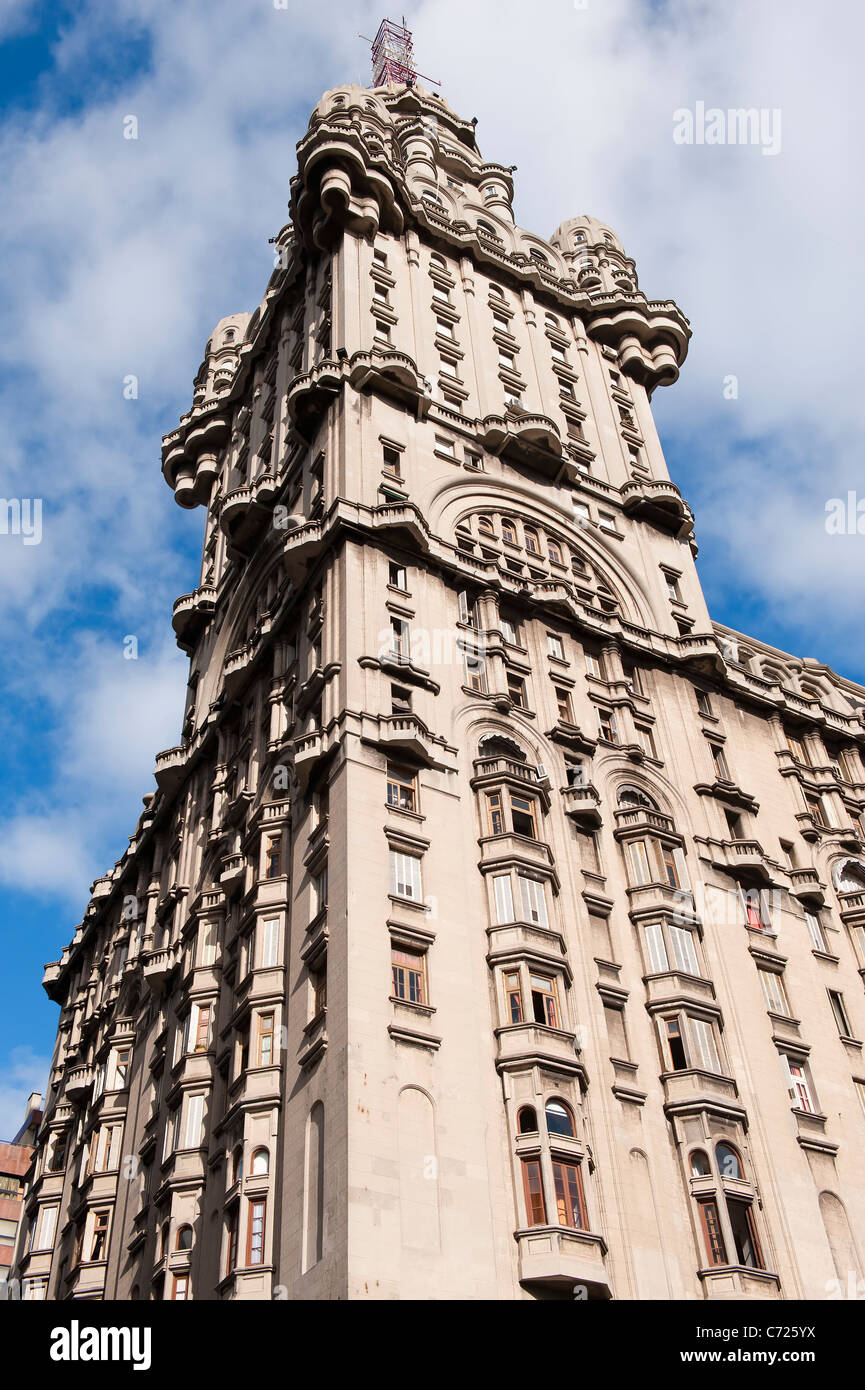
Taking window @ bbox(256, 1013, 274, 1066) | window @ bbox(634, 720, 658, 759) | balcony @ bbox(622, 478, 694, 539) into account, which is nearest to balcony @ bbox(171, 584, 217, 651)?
balcony @ bbox(622, 478, 694, 539)

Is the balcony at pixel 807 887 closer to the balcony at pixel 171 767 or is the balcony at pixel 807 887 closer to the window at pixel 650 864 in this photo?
the window at pixel 650 864

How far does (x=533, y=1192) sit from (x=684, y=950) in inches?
490

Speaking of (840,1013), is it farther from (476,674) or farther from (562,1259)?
(562,1259)

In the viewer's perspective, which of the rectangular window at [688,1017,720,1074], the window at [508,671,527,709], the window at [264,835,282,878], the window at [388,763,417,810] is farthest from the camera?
Answer: the window at [508,671,527,709]

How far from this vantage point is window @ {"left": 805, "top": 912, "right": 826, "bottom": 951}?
50.2m

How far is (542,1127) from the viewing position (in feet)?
116

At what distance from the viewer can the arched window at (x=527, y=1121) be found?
117 ft

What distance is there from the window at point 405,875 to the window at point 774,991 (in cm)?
1382

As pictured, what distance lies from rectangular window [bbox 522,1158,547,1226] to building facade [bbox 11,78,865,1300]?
75mm

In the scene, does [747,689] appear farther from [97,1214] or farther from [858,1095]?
[97,1214]

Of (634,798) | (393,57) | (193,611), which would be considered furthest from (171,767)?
(393,57)

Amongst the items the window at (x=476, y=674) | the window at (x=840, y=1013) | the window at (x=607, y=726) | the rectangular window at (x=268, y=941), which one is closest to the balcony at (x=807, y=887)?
the window at (x=840, y=1013)

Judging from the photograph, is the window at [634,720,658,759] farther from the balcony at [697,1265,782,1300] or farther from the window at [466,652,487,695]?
the balcony at [697,1265,782,1300]

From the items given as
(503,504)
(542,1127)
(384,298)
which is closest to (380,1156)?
(542,1127)
